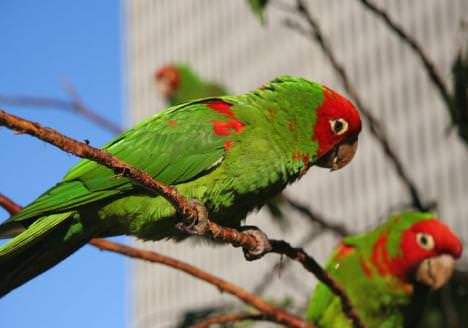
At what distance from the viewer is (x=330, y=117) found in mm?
2738

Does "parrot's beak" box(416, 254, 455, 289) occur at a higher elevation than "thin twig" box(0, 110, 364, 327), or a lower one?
lower

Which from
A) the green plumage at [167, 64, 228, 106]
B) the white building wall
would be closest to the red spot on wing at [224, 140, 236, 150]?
the green plumage at [167, 64, 228, 106]

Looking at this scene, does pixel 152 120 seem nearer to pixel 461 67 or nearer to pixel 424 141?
pixel 461 67

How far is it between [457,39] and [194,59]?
194ft

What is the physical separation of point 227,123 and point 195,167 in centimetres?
21

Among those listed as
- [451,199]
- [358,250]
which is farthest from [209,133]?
[451,199]

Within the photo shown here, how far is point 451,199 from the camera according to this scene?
157 ft

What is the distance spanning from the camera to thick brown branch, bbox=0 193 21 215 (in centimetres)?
252

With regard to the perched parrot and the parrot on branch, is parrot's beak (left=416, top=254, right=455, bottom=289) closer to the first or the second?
the parrot on branch

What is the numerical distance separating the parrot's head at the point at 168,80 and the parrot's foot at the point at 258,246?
5.32 metres

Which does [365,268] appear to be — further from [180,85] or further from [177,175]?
[180,85]

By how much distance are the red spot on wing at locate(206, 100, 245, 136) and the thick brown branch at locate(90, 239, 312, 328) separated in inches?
17.6

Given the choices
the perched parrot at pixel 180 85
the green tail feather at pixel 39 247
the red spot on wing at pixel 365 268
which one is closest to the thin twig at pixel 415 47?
the red spot on wing at pixel 365 268

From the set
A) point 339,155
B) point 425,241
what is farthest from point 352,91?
point 425,241
